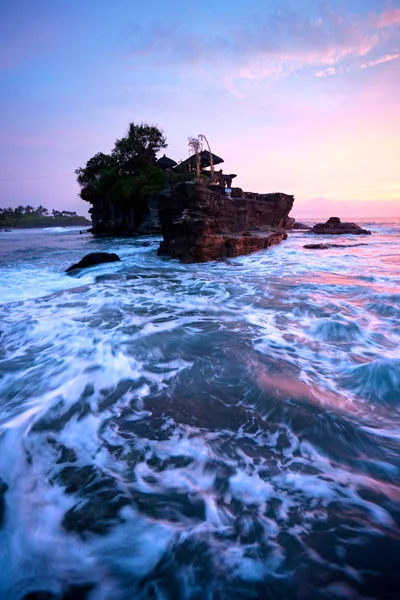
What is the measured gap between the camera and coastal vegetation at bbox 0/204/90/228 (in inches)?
3135

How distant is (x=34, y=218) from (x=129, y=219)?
251 ft

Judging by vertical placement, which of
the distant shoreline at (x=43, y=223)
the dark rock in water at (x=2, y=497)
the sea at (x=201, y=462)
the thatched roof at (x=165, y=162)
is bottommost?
the dark rock in water at (x=2, y=497)

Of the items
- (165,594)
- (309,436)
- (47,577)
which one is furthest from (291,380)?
(47,577)

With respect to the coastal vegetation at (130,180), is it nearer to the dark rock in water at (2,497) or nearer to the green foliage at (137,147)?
the green foliage at (137,147)

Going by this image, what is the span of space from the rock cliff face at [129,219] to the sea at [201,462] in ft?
76.8

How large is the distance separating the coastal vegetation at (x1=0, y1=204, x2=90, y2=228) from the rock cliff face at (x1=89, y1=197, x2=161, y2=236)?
65232 mm

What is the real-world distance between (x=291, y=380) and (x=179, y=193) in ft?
34.4

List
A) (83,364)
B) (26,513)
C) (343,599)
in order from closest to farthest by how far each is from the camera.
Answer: (343,599) → (26,513) → (83,364)

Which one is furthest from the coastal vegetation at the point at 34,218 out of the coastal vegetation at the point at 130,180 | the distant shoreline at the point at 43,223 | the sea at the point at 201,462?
the sea at the point at 201,462

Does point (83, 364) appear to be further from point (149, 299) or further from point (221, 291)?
point (221, 291)

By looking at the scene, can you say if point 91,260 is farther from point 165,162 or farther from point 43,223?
point 43,223

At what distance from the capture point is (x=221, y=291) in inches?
235

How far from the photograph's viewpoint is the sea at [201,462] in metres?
1.12

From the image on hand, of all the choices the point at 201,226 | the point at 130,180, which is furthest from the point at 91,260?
the point at 130,180
